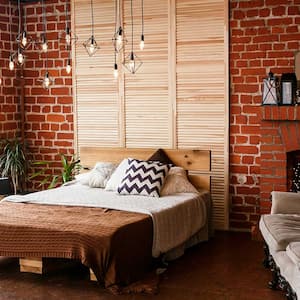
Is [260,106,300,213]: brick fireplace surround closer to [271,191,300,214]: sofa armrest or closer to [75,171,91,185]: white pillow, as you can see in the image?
[271,191,300,214]: sofa armrest

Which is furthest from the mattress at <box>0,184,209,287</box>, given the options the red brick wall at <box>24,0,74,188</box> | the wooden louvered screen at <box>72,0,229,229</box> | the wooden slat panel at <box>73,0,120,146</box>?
the red brick wall at <box>24,0,74,188</box>

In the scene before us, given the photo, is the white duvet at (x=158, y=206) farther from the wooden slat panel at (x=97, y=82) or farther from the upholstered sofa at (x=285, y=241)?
the wooden slat panel at (x=97, y=82)

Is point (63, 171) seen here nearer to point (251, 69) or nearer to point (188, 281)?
point (251, 69)

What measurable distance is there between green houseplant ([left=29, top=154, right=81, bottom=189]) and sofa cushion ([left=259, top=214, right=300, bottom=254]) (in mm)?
2849

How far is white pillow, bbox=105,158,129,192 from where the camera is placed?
593cm

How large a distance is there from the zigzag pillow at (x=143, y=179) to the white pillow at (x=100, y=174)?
0.40 meters

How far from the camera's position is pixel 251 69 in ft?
20.4

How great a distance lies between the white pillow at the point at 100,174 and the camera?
20.2 feet

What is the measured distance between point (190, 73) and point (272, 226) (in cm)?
256

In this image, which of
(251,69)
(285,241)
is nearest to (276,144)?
(251,69)

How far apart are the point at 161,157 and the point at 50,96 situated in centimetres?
180

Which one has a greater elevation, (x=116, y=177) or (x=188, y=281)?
→ (x=116, y=177)

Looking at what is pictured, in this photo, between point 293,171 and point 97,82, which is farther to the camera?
point 97,82

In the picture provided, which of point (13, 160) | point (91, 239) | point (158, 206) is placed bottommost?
Answer: point (91, 239)
